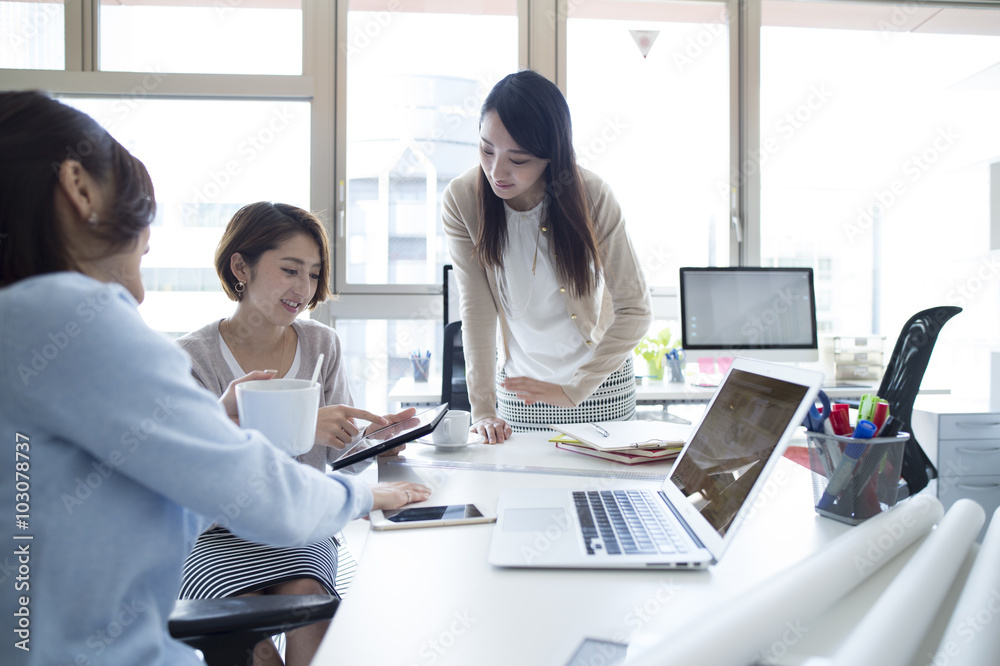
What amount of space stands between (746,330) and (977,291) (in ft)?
4.82

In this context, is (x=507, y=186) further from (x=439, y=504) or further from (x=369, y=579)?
(x=369, y=579)

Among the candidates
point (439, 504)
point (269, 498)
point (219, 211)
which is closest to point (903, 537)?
point (439, 504)

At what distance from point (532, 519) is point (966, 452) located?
2.47 meters

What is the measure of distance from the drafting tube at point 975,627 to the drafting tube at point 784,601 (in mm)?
93

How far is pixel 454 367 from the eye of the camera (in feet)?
7.80

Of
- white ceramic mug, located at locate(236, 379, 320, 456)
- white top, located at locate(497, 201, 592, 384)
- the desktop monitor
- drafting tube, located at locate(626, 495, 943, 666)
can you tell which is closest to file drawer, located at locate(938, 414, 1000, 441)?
the desktop monitor

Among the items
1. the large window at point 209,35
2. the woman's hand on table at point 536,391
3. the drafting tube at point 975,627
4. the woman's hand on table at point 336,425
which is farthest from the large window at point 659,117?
the drafting tube at point 975,627

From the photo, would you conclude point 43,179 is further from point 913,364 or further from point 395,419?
point 913,364

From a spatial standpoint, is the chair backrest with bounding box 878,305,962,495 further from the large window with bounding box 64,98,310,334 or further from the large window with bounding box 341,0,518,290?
the large window with bounding box 64,98,310,334

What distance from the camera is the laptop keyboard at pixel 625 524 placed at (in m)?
0.75

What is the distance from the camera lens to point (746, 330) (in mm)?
2766

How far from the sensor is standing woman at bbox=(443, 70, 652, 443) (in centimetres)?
153

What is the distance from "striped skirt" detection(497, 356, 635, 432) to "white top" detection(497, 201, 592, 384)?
0.09 metres

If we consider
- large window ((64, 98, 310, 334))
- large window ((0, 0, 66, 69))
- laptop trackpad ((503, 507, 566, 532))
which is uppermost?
large window ((0, 0, 66, 69))
